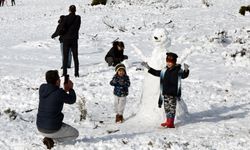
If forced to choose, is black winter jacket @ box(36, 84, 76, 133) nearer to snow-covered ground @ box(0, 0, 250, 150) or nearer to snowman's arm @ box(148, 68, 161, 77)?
snow-covered ground @ box(0, 0, 250, 150)

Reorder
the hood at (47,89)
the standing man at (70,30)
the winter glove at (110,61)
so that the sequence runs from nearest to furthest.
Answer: the hood at (47,89) < the standing man at (70,30) < the winter glove at (110,61)

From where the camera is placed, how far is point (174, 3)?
98.5 ft

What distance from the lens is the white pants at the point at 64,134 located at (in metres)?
6.53

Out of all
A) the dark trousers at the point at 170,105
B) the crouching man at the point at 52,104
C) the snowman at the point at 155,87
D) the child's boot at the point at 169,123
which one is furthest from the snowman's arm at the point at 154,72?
the crouching man at the point at 52,104

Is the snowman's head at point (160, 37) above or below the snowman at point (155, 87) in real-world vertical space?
above

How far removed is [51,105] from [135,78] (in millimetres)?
5808

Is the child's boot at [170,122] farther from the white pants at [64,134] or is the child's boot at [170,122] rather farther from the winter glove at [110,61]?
the winter glove at [110,61]

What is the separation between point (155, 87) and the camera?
809 cm

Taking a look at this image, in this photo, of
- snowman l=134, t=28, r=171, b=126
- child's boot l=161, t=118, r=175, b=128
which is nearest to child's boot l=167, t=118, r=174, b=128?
child's boot l=161, t=118, r=175, b=128

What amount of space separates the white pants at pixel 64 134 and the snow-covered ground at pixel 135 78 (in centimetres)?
15

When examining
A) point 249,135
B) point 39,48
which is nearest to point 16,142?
point 249,135

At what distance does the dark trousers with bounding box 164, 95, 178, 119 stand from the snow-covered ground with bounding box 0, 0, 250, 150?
27 centimetres

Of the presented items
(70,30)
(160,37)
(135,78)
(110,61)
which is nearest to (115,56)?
(110,61)

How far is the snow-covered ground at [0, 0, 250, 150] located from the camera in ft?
23.7
